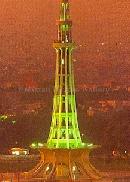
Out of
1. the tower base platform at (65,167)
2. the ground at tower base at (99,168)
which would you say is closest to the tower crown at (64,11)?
the tower base platform at (65,167)

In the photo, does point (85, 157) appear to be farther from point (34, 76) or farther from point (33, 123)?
point (34, 76)

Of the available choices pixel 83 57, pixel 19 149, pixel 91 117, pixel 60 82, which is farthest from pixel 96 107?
pixel 60 82

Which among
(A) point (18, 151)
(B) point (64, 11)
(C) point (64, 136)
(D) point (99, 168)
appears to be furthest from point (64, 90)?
(A) point (18, 151)

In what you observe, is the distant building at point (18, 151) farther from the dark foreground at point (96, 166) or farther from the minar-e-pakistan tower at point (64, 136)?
the minar-e-pakistan tower at point (64, 136)

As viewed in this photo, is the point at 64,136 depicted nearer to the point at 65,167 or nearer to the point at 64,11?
the point at 65,167

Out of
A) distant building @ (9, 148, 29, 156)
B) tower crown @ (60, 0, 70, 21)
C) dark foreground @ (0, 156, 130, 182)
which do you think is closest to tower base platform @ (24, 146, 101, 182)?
dark foreground @ (0, 156, 130, 182)

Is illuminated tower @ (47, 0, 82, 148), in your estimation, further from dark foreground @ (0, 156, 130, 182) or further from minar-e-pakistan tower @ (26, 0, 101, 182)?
dark foreground @ (0, 156, 130, 182)

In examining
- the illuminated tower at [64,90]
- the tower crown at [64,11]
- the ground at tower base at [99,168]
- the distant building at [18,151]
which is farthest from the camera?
the distant building at [18,151]
